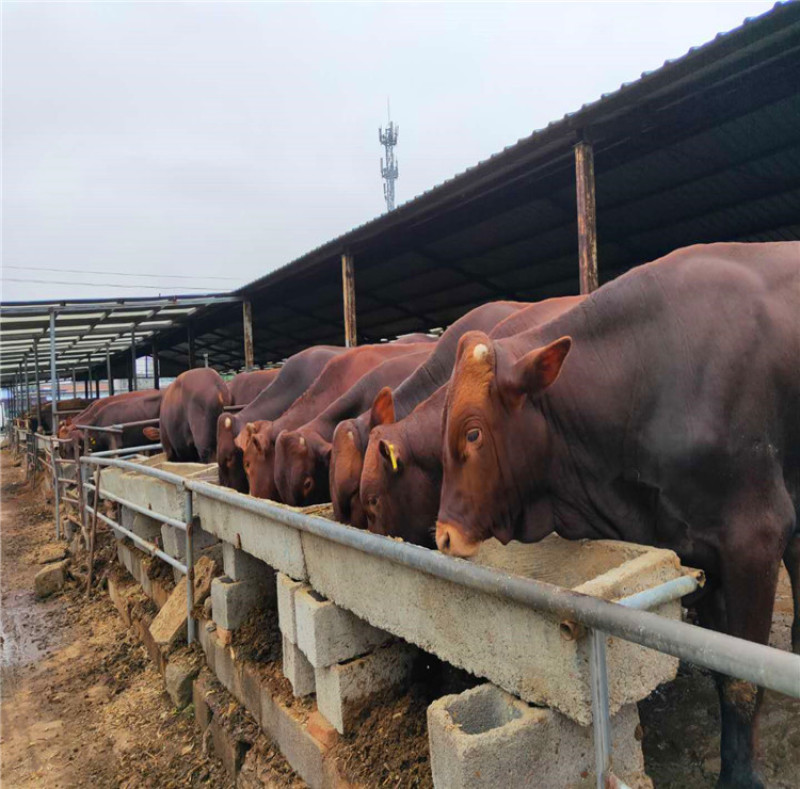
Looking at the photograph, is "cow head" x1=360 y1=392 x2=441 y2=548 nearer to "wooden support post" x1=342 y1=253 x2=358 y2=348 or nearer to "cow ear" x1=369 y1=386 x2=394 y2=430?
"cow ear" x1=369 y1=386 x2=394 y2=430

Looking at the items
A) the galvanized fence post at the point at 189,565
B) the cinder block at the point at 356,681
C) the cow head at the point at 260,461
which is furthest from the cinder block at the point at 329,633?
the galvanized fence post at the point at 189,565

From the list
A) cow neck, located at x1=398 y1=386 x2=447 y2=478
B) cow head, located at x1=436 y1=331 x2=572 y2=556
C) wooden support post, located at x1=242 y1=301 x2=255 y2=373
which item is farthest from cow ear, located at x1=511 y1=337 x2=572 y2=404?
wooden support post, located at x1=242 y1=301 x2=255 y2=373

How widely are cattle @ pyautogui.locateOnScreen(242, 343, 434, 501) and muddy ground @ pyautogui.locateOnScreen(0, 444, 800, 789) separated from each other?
4.80ft

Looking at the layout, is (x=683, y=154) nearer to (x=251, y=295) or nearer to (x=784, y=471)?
(x=784, y=471)

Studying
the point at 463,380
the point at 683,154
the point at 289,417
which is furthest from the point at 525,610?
the point at 683,154

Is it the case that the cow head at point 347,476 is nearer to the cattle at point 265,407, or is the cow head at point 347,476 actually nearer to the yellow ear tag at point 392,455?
the yellow ear tag at point 392,455

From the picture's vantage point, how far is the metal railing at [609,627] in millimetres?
1110

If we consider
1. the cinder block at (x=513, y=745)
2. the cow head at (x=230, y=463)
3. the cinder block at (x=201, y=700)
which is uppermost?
the cow head at (x=230, y=463)

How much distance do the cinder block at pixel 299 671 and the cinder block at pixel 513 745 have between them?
58.6 inches

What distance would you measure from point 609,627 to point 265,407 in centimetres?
531

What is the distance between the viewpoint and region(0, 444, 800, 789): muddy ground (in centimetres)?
265

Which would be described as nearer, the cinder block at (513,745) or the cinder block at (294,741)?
the cinder block at (513,745)

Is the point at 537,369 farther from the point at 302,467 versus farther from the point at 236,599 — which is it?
the point at 236,599

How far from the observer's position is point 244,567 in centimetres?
414
